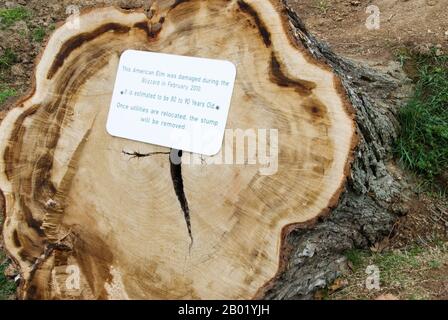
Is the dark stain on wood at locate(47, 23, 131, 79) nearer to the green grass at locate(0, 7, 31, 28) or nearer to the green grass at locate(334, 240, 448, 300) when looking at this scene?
the green grass at locate(334, 240, 448, 300)

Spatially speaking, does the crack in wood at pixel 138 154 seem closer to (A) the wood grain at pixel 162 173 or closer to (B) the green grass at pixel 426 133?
(A) the wood grain at pixel 162 173

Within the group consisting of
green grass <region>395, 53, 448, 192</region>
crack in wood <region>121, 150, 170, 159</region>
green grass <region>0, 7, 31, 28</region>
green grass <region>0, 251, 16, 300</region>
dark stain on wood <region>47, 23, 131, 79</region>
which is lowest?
green grass <region>0, 251, 16, 300</region>

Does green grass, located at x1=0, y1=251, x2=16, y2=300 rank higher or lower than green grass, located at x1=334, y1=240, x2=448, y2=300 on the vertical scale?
higher

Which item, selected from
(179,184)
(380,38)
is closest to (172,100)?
(179,184)

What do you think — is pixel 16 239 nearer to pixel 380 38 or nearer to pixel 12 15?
pixel 380 38

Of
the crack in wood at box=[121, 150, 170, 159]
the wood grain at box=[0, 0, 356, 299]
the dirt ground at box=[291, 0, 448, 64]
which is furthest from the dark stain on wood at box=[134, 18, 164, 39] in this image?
the dirt ground at box=[291, 0, 448, 64]
